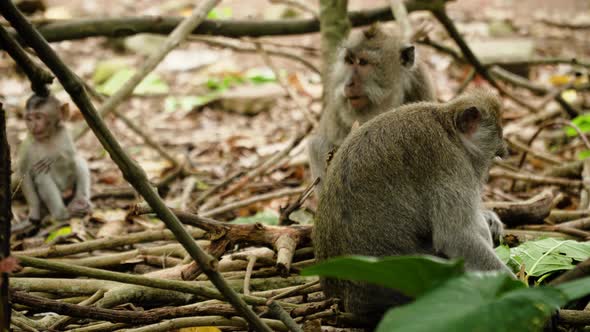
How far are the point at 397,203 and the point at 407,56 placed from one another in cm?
267

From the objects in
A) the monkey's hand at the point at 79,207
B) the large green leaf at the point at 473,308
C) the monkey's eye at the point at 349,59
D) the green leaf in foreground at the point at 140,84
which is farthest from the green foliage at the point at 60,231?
the green leaf in foreground at the point at 140,84

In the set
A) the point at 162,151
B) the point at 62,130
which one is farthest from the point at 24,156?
the point at 162,151

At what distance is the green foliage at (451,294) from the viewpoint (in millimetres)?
1801

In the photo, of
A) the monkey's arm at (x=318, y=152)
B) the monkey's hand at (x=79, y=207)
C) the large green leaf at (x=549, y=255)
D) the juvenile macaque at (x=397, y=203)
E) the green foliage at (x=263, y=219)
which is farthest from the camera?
the monkey's hand at (x=79, y=207)

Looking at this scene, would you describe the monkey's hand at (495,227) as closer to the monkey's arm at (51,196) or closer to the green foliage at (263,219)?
the green foliage at (263,219)

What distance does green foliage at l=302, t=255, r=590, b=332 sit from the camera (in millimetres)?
1801

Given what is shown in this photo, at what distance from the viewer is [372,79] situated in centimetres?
566

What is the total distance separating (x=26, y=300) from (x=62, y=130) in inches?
148

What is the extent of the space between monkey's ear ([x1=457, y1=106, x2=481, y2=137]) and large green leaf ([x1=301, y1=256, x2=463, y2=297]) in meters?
1.70

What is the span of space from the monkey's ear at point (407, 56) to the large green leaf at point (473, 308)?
3925 millimetres

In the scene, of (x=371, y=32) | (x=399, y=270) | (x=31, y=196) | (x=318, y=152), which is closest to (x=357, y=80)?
(x=371, y=32)

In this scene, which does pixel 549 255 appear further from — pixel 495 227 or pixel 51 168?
pixel 51 168

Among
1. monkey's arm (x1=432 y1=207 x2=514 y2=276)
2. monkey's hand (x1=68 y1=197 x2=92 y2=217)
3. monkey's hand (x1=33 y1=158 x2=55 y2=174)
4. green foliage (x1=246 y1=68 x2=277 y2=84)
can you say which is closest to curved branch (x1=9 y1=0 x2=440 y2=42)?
monkey's hand (x1=33 y1=158 x2=55 y2=174)

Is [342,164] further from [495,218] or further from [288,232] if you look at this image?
[495,218]
